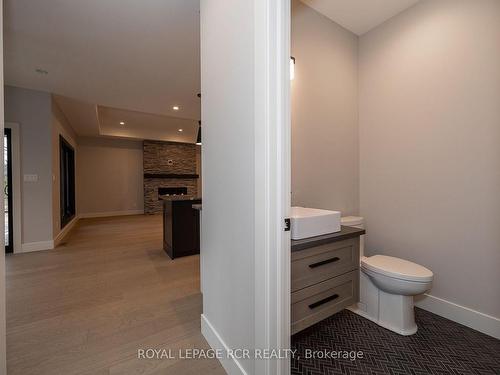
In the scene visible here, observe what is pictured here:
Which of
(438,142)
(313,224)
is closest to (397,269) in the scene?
(313,224)

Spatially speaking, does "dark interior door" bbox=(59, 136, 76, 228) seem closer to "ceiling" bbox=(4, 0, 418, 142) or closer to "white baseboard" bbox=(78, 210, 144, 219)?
"white baseboard" bbox=(78, 210, 144, 219)

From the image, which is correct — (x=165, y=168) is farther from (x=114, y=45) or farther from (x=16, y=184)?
(x=114, y=45)

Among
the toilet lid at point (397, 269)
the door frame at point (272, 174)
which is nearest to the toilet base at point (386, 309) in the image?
the toilet lid at point (397, 269)

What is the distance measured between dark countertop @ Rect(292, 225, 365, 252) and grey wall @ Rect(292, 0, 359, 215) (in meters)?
0.51

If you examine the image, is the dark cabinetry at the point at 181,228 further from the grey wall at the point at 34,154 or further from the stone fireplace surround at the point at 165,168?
the stone fireplace surround at the point at 165,168

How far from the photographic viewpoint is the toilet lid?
1564 millimetres

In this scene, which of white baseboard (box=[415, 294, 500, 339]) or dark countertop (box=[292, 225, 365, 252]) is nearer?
dark countertop (box=[292, 225, 365, 252])

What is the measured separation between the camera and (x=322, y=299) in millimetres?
1461

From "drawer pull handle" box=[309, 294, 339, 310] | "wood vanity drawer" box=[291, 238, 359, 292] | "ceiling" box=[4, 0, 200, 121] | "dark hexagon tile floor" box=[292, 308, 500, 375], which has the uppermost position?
"ceiling" box=[4, 0, 200, 121]

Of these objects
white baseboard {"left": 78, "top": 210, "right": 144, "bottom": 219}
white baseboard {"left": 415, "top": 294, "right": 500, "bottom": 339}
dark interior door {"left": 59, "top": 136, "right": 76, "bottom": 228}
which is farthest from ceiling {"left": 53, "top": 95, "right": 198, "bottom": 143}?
white baseboard {"left": 415, "top": 294, "right": 500, "bottom": 339}

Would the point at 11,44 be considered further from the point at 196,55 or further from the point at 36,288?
the point at 36,288

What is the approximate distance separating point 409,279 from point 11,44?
429 centimetres

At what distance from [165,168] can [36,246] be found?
4527 millimetres

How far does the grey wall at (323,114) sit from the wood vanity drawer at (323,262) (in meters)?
0.56
